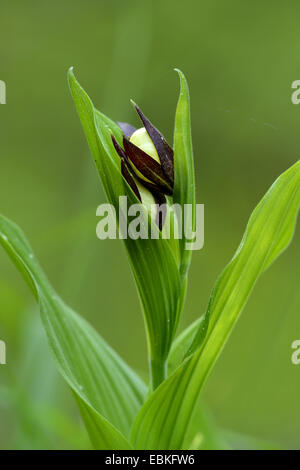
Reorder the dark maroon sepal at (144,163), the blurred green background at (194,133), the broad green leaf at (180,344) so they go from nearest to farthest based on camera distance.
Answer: the dark maroon sepal at (144,163)
the broad green leaf at (180,344)
the blurred green background at (194,133)

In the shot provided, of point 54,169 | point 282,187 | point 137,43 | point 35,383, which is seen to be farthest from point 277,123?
point 282,187

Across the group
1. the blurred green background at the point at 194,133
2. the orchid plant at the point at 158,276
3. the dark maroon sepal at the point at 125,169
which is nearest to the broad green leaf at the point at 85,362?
the orchid plant at the point at 158,276

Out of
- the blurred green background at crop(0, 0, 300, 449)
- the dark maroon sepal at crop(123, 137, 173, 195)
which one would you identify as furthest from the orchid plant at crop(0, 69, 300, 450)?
the blurred green background at crop(0, 0, 300, 449)

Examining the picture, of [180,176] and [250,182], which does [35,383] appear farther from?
[250,182]

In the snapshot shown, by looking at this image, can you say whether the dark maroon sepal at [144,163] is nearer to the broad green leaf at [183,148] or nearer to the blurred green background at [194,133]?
the broad green leaf at [183,148]

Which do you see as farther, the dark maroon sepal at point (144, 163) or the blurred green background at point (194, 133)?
the blurred green background at point (194, 133)

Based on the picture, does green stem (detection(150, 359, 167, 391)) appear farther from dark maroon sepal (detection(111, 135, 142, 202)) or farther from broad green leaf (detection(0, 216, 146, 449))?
dark maroon sepal (detection(111, 135, 142, 202))
